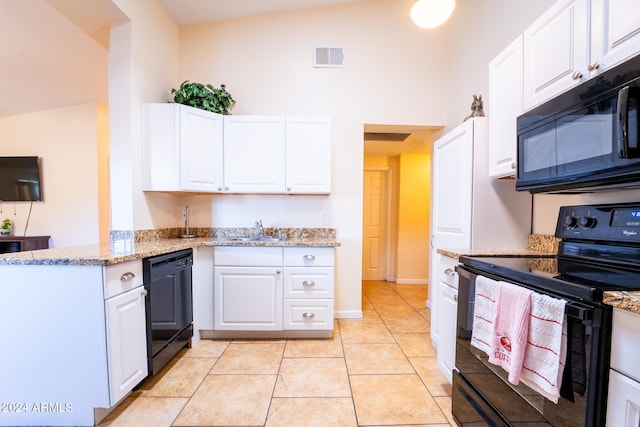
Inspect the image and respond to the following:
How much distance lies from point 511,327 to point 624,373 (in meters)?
0.27

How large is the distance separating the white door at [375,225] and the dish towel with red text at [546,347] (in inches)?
138

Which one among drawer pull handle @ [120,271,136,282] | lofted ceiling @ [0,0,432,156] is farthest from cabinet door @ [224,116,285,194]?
drawer pull handle @ [120,271,136,282]

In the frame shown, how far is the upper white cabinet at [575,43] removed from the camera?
0.93m

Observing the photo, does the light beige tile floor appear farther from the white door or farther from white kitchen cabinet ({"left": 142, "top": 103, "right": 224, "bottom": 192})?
the white door

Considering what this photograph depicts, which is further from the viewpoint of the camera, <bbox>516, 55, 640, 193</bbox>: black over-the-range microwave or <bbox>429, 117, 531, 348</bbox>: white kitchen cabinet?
<bbox>429, 117, 531, 348</bbox>: white kitchen cabinet

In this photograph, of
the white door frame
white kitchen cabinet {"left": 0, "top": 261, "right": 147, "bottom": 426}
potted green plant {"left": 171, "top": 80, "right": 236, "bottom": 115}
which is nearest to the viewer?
white kitchen cabinet {"left": 0, "top": 261, "right": 147, "bottom": 426}

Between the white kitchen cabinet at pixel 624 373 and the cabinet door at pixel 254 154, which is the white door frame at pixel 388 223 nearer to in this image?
the cabinet door at pixel 254 154

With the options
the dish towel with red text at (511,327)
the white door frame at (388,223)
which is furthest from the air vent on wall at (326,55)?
the dish towel with red text at (511,327)

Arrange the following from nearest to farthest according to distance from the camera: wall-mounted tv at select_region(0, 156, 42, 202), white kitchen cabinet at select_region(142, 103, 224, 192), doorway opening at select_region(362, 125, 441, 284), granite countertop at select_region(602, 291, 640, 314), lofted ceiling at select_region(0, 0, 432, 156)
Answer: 1. granite countertop at select_region(602, 291, 640, 314)
2. lofted ceiling at select_region(0, 0, 432, 156)
3. white kitchen cabinet at select_region(142, 103, 224, 192)
4. wall-mounted tv at select_region(0, 156, 42, 202)
5. doorway opening at select_region(362, 125, 441, 284)

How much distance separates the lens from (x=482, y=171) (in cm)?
165

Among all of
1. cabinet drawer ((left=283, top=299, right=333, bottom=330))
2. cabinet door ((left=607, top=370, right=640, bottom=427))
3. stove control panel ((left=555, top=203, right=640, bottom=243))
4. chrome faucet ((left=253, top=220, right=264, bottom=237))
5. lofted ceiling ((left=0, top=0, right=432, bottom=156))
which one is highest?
lofted ceiling ((left=0, top=0, right=432, bottom=156))

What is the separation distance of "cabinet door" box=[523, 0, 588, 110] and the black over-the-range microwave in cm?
11

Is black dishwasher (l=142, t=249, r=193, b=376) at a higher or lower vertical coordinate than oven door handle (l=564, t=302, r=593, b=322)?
lower

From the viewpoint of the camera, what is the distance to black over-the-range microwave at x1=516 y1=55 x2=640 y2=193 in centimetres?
83
